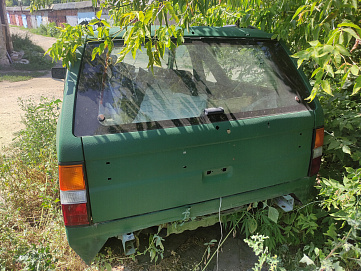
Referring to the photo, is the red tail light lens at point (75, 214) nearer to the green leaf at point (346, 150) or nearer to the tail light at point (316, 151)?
the tail light at point (316, 151)

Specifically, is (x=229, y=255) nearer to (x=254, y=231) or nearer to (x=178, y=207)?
(x=254, y=231)

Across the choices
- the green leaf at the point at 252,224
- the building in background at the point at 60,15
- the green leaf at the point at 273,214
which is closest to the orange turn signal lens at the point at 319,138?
the green leaf at the point at 273,214

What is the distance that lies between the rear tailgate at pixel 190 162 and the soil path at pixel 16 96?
3.79 metres

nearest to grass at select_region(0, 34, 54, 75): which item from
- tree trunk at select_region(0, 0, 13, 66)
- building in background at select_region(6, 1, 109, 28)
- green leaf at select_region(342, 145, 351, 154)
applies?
tree trunk at select_region(0, 0, 13, 66)

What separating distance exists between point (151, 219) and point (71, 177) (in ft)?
2.16

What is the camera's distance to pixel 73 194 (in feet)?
6.25

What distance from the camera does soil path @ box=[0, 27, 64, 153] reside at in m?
6.04

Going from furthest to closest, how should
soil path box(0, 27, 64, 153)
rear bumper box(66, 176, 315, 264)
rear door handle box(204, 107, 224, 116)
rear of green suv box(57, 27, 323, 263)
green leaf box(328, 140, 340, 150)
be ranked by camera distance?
soil path box(0, 27, 64, 153)
green leaf box(328, 140, 340, 150)
rear door handle box(204, 107, 224, 116)
rear bumper box(66, 176, 315, 264)
rear of green suv box(57, 27, 323, 263)

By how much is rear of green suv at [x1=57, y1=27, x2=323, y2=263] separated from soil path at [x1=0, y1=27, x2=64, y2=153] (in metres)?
3.57

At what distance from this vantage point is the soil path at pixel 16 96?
604 cm

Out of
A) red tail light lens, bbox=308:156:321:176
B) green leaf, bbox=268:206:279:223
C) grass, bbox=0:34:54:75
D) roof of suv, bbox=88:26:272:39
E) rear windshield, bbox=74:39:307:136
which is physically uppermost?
roof of suv, bbox=88:26:272:39

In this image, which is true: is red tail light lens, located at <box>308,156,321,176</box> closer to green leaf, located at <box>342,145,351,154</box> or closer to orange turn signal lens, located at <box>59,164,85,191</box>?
green leaf, located at <box>342,145,351,154</box>

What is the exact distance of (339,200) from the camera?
217cm

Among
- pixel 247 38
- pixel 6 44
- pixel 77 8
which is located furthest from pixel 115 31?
pixel 77 8
